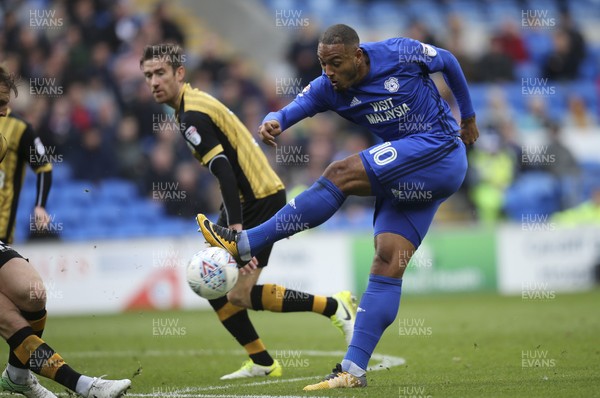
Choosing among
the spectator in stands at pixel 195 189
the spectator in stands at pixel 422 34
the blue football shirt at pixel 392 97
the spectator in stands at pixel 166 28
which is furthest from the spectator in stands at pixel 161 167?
the blue football shirt at pixel 392 97

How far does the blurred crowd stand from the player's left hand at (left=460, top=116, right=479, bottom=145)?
9270mm

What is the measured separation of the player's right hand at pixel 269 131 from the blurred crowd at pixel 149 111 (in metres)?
9.74

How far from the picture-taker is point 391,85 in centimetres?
635

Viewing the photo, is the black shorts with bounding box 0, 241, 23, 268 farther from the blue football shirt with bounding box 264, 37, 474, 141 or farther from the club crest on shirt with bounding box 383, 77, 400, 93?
the club crest on shirt with bounding box 383, 77, 400, 93

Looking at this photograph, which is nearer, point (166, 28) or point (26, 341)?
point (26, 341)

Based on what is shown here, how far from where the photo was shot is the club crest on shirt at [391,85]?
6348 mm

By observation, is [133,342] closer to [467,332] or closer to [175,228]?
[467,332]

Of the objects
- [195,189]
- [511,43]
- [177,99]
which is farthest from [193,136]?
[511,43]

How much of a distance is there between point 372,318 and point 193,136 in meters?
2.05

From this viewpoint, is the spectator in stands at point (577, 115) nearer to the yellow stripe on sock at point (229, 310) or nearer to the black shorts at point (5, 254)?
the yellow stripe on sock at point (229, 310)

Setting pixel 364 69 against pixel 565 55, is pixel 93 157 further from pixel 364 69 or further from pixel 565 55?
pixel 364 69

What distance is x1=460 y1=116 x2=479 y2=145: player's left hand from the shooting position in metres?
7.01

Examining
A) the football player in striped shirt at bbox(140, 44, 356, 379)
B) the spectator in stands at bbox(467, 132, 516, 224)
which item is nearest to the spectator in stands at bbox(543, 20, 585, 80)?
the spectator in stands at bbox(467, 132, 516, 224)

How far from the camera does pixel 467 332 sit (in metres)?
10.4
